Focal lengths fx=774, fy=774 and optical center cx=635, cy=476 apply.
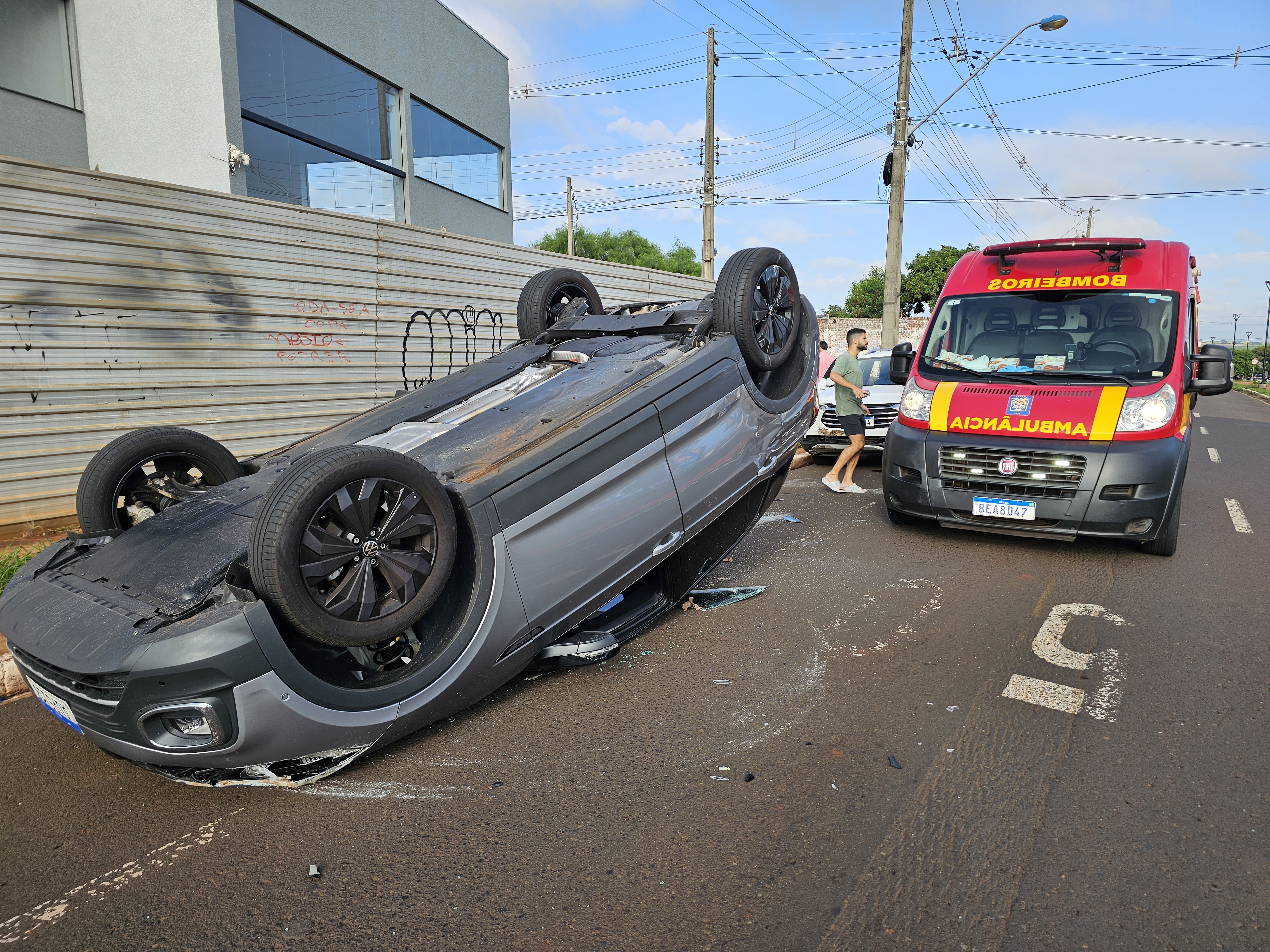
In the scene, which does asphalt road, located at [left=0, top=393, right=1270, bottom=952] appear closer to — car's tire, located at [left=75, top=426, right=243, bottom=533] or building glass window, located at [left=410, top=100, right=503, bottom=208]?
car's tire, located at [left=75, top=426, right=243, bottom=533]

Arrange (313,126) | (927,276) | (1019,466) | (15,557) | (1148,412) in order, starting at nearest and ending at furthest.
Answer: (15,557), (1148,412), (1019,466), (313,126), (927,276)

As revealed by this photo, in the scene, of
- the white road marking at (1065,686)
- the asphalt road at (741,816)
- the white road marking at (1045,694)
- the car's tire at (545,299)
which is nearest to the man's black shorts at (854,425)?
the car's tire at (545,299)

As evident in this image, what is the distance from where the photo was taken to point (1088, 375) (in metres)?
5.64

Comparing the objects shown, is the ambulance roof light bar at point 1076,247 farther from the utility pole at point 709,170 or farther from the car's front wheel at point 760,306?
the utility pole at point 709,170

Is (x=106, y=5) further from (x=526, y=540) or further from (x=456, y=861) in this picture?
(x=456, y=861)

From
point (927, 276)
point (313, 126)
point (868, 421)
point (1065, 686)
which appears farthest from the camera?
point (927, 276)

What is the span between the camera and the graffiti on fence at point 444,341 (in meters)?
8.07

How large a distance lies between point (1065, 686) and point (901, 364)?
3.58 metres

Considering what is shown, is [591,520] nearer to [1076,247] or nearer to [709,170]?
[1076,247]

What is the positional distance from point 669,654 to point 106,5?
1034 centimetres

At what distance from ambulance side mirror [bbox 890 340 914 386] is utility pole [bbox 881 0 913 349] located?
9059mm

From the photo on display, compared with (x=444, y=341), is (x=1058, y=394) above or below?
below

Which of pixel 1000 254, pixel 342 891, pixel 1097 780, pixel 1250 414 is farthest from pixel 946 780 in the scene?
pixel 1250 414

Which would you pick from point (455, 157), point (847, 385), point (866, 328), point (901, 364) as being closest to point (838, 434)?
point (847, 385)
